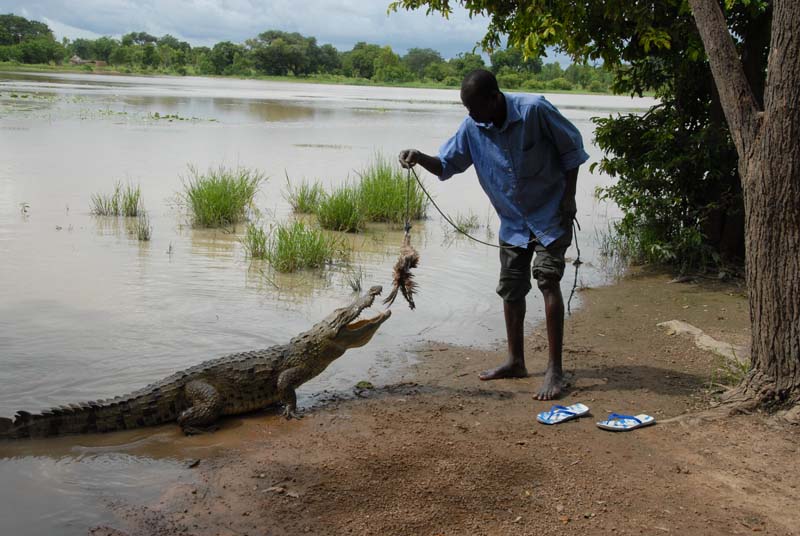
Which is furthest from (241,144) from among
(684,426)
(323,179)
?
(684,426)

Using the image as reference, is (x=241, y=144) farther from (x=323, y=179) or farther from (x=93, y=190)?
(x=93, y=190)

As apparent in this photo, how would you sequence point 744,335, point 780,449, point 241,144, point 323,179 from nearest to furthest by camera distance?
point 780,449
point 744,335
point 323,179
point 241,144

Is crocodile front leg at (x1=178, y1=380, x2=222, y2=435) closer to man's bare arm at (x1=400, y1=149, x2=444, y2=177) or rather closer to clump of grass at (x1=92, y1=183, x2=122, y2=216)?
man's bare arm at (x1=400, y1=149, x2=444, y2=177)

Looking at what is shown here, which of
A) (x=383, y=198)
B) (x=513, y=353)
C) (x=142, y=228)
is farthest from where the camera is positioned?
(x=383, y=198)

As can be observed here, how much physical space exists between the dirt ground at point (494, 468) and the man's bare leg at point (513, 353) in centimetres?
9

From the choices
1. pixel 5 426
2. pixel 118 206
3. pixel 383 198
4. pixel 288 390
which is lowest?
pixel 5 426

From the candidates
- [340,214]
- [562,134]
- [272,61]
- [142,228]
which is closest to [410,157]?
[562,134]

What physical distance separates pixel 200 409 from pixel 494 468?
1.92 metres

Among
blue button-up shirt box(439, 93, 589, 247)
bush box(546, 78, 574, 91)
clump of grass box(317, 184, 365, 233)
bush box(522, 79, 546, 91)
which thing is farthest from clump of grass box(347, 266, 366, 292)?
bush box(546, 78, 574, 91)

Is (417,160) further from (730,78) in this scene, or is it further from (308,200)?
(308,200)

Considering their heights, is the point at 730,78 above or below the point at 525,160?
above

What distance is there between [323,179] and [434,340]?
28.2 feet

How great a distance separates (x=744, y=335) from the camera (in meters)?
6.13

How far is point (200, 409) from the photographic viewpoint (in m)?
4.57
